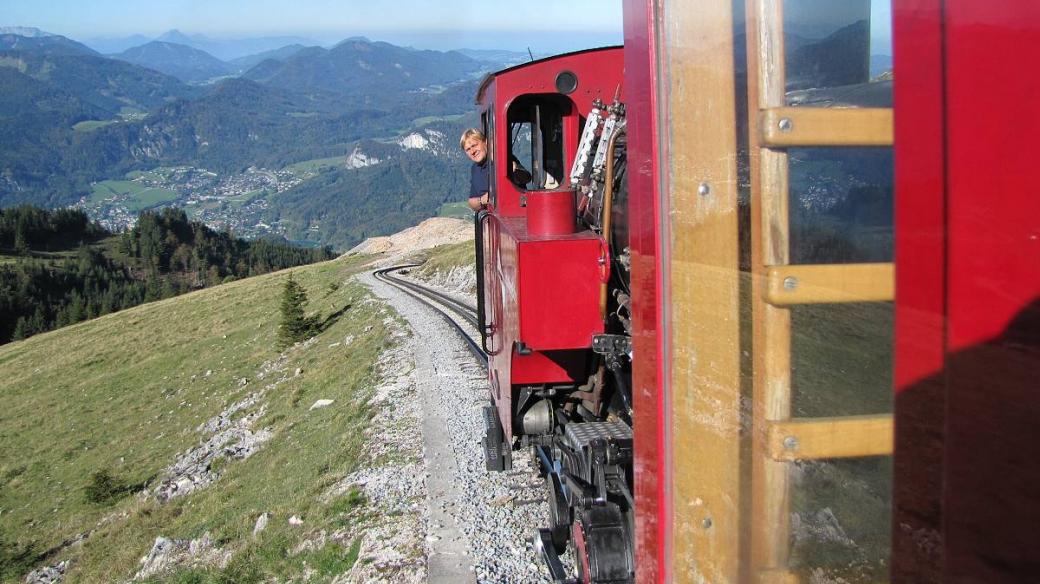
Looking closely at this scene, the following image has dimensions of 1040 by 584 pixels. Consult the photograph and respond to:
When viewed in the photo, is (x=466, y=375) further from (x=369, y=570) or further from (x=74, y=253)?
(x=74, y=253)

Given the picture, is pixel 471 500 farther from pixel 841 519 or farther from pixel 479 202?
pixel 841 519

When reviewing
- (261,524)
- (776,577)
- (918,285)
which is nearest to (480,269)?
(261,524)

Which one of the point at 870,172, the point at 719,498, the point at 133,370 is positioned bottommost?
the point at 133,370

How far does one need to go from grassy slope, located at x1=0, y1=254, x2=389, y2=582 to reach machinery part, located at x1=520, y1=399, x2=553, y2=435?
2.15 m

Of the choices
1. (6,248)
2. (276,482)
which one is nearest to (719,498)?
(276,482)

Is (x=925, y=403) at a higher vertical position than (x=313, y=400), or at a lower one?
higher

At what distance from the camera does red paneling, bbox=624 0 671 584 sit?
2357mm

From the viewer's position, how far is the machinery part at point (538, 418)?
6.39m

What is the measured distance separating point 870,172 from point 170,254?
113557mm

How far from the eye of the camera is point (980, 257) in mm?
1480

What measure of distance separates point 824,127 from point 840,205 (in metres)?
0.18

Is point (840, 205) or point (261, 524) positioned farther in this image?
point (261, 524)

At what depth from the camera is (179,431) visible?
67.7ft

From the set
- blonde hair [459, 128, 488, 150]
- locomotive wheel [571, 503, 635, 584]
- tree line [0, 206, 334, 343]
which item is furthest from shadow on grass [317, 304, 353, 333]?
tree line [0, 206, 334, 343]
